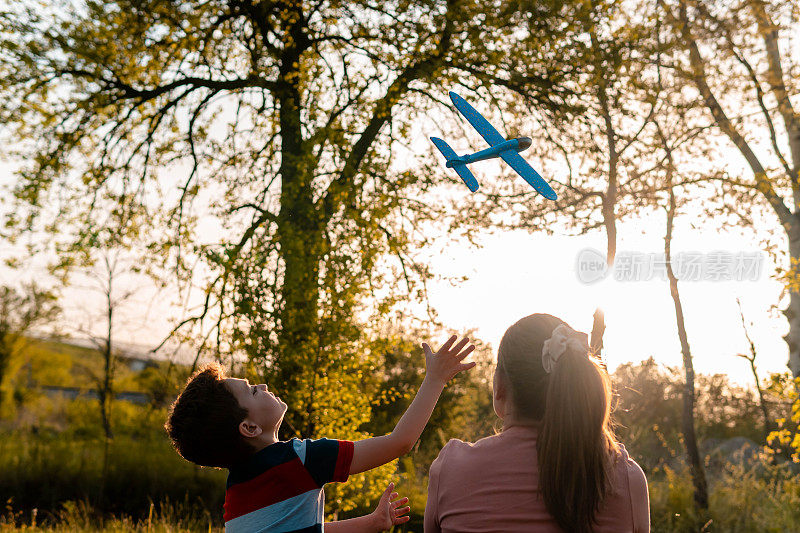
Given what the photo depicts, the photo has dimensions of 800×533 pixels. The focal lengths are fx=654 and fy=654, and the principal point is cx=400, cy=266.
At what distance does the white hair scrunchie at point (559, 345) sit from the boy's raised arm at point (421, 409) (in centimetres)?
25

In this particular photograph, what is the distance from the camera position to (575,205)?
27.6 feet

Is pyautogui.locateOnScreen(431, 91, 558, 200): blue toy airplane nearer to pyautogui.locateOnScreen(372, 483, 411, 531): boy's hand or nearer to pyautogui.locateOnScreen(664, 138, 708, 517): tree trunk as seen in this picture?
pyautogui.locateOnScreen(372, 483, 411, 531): boy's hand

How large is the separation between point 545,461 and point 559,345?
0.31 m

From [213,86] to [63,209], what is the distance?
3.07 m

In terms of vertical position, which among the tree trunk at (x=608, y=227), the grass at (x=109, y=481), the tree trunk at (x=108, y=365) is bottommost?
the grass at (x=109, y=481)

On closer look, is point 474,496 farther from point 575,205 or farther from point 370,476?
point 575,205

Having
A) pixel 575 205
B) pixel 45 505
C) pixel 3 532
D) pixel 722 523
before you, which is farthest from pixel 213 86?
pixel 722 523

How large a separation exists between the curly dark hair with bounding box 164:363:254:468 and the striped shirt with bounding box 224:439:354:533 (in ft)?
0.24

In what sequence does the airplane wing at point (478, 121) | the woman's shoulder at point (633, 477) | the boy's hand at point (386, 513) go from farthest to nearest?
the airplane wing at point (478, 121)
the boy's hand at point (386, 513)
the woman's shoulder at point (633, 477)

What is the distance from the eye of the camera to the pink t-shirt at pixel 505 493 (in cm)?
173

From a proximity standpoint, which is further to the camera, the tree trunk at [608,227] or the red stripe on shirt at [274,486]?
the tree trunk at [608,227]

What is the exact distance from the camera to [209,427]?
2.03m

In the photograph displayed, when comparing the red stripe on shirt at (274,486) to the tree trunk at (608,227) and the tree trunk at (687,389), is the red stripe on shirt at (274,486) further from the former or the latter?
the tree trunk at (687,389)

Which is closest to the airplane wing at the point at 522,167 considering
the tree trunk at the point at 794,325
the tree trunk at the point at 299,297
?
the tree trunk at the point at 299,297
